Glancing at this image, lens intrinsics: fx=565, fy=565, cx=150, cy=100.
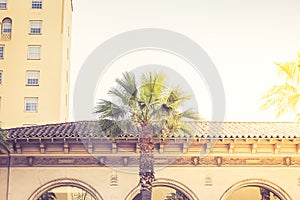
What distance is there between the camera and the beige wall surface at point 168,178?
2408 cm

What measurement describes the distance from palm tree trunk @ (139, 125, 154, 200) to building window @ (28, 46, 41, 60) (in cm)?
3197

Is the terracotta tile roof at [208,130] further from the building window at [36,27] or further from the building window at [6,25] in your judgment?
the building window at [6,25]

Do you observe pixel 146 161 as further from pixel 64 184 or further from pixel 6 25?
pixel 6 25

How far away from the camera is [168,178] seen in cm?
2411

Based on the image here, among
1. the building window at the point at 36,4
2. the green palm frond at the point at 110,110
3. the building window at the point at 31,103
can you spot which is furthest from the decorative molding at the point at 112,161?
the building window at the point at 36,4

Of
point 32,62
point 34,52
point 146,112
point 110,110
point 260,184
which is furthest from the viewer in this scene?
point 34,52

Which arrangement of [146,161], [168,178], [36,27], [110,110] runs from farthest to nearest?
1. [36,27]
2. [168,178]
3. [110,110]
4. [146,161]

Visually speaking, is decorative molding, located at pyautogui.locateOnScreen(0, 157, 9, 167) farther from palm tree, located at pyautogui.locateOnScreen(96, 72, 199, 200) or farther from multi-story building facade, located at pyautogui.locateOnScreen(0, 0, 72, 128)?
multi-story building facade, located at pyautogui.locateOnScreen(0, 0, 72, 128)

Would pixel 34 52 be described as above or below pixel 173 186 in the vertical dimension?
above

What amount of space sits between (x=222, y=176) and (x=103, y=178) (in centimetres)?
510

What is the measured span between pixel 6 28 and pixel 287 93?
34.1 m

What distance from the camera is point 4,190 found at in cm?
2408

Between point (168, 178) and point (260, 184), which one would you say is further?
point (260, 184)

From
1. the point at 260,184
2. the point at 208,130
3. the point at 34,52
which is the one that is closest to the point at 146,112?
the point at 208,130
